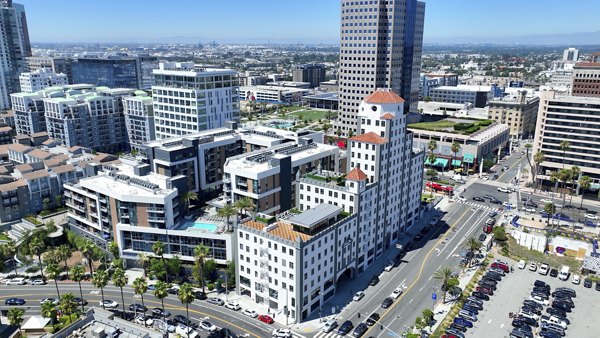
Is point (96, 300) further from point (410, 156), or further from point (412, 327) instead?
point (410, 156)

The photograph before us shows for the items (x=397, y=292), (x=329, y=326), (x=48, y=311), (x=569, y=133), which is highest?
(x=569, y=133)

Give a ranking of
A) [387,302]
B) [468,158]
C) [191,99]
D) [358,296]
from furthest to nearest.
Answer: [468,158] → [191,99] → [358,296] → [387,302]

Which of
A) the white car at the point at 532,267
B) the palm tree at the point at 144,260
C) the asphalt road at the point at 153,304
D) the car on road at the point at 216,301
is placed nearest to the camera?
the asphalt road at the point at 153,304

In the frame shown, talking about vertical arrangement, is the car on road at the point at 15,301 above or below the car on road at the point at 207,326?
below

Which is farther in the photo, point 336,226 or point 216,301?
point 216,301

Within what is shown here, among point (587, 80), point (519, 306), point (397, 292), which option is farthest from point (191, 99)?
point (587, 80)

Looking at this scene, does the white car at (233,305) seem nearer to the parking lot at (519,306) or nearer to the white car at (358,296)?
the white car at (358,296)

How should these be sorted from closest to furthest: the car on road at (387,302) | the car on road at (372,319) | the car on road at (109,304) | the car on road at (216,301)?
1. the car on road at (372,319)
2. the car on road at (387,302)
3. the car on road at (109,304)
4. the car on road at (216,301)

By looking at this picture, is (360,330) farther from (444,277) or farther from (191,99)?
(191,99)

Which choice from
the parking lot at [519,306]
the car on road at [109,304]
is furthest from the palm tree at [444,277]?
the car on road at [109,304]
